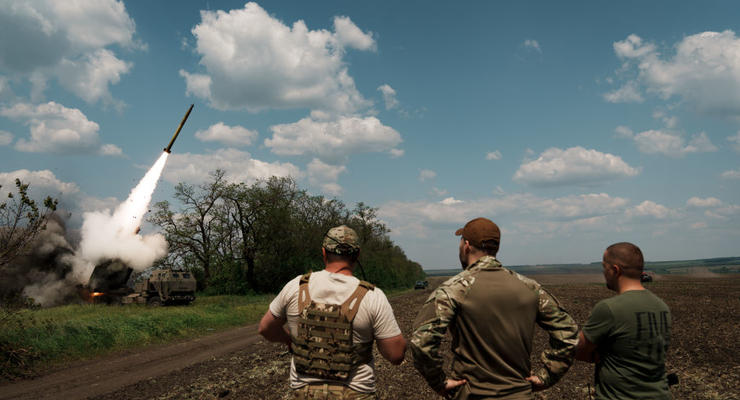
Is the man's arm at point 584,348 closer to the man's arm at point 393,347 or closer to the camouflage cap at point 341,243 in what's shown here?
the man's arm at point 393,347

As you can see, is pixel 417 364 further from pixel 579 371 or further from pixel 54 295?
pixel 54 295

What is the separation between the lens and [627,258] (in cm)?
379

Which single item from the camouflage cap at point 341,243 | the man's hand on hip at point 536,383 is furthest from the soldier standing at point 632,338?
the camouflage cap at point 341,243

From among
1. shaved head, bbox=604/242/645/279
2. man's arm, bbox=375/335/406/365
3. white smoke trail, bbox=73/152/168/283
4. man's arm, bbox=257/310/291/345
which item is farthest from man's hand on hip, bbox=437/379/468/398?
white smoke trail, bbox=73/152/168/283

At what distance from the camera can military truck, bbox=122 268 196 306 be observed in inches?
1110

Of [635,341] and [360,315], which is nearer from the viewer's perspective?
[360,315]

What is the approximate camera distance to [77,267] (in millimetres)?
30109

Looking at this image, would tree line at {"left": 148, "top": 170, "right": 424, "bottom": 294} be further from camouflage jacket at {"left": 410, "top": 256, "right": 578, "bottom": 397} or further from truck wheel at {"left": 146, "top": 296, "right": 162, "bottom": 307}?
camouflage jacket at {"left": 410, "top": 256, "right": 578, "bottom": 397}

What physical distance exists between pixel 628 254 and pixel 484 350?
1.55m

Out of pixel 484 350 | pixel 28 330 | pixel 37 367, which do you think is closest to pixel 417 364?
pixel 484 350

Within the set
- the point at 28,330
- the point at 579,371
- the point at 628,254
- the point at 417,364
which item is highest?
the point at 628,254

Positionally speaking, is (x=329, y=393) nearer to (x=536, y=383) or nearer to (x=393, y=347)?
(x=393, y=347)

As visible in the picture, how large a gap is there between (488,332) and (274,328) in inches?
71.5

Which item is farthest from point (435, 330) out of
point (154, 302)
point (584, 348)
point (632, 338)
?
point (154, 302)
